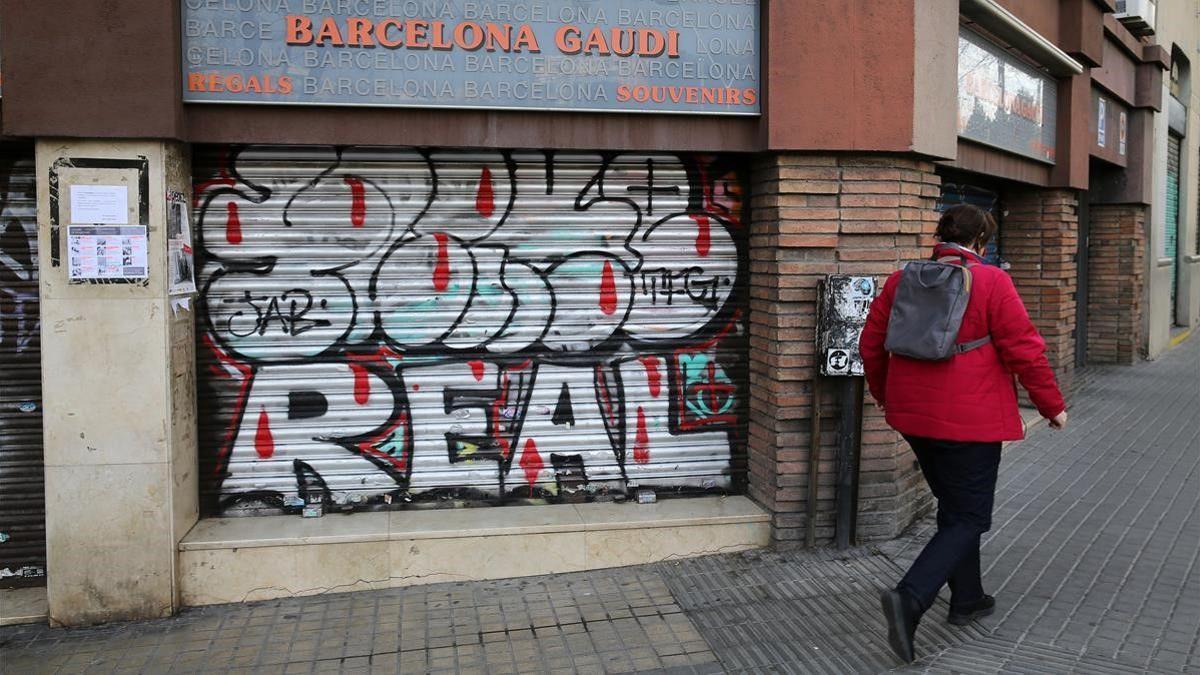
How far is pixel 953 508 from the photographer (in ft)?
14.5

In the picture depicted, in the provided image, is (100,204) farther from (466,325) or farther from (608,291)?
(608,291)

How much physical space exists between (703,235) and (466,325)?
155 cm

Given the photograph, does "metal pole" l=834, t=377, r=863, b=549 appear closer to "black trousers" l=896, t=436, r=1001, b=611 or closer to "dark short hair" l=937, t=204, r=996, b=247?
"black trousers" l=896, t=436, r=1001, b=611

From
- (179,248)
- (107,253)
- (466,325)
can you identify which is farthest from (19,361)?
(466,325)

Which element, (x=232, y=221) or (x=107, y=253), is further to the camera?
(x=232, y=221)

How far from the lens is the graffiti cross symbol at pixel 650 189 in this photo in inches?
233

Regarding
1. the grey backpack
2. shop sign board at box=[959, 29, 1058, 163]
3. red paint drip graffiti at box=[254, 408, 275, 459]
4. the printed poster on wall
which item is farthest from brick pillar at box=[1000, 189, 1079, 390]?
red paint drip graffiti at box=[254, 408, 275, 459]

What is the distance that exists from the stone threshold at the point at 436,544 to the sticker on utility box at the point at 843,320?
3.31 feet

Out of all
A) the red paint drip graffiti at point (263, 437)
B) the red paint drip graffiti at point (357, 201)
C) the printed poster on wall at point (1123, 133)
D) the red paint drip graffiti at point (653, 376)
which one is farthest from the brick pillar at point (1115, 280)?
the red paint drip graffiti at point (263, 437)

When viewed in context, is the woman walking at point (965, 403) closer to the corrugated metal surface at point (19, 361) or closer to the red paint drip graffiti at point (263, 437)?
the red paint drip graffiti at point (263, 437)

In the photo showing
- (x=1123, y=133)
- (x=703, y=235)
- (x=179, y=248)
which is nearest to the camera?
(x=179, y=248)

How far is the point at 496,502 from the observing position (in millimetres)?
5840

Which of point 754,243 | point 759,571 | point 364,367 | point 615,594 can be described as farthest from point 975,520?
point 364,367

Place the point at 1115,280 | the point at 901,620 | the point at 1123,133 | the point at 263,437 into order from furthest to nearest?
the point at 1115,280 < the point at 1123,133 < the point at 263,437 < the point at 901,620
